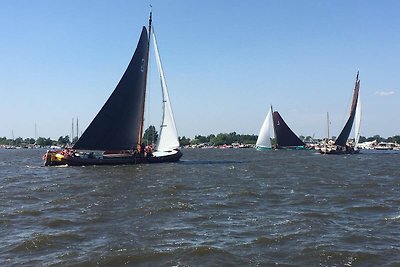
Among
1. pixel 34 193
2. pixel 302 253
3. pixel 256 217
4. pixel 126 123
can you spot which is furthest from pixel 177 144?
pixel 302 253

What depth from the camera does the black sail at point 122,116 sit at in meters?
50.0

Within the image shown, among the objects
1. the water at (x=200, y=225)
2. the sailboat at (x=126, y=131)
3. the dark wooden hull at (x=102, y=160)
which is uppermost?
the sailboat at (x=126, y=131)

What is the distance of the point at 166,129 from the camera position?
53.2 metres

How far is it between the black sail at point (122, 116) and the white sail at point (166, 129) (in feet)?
7.94

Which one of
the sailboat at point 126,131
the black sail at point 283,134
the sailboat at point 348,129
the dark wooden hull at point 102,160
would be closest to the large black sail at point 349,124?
the sailboat at point 348,129

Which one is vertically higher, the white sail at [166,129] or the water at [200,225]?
Answer: the white sail at [166,129]

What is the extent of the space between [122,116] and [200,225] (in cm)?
3496

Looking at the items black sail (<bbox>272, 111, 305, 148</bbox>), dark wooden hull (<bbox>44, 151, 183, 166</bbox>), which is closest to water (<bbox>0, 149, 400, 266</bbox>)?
dark wooden hull (<bbox>44, 151, 183, 166</bbox>)

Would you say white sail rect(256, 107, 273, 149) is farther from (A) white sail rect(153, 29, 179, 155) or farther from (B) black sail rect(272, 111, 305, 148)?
(A) white sail rect(153, 29, 179, 155)

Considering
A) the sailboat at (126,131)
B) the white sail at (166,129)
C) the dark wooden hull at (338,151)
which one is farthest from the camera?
the dark wooden hull at (338,151)

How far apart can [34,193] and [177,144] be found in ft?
88.4

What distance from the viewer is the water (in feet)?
43.9

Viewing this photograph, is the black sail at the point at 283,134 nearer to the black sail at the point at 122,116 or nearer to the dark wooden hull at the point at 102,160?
the black sail at the point at 122,116

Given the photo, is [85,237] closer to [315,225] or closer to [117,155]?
[315,225]
